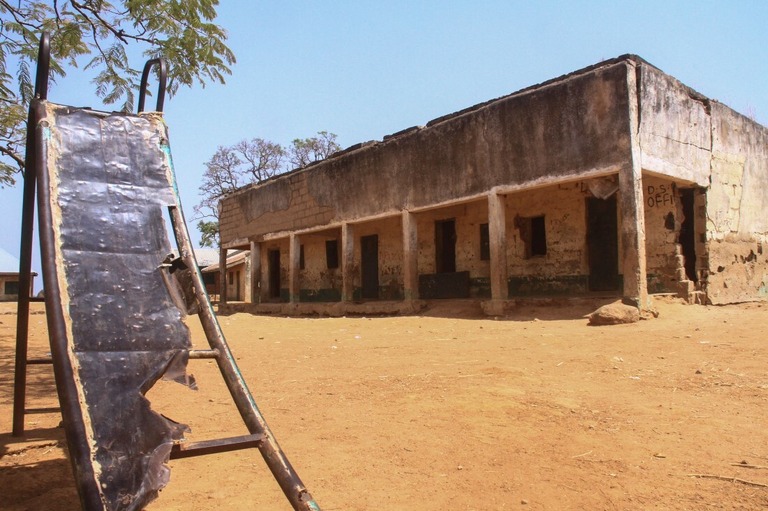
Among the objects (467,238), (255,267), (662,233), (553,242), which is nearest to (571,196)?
(553,242)

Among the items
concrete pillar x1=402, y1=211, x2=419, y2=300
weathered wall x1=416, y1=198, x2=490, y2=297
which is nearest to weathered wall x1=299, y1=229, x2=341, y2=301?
weathered wall x1=416, y1=198, x2=490, y2=297

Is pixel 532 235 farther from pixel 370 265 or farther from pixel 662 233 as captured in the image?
pixel 370 265

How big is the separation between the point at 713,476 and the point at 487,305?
7.64 m

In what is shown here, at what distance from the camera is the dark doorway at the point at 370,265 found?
15.3m

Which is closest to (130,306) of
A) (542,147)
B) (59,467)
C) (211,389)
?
(59,467)

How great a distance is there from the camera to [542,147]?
9.36 m

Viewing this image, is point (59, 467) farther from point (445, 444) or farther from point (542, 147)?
point (542, 147)

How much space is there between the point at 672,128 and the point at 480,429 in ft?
26.0

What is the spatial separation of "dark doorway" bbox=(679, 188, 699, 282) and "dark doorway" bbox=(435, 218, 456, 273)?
5022 mm

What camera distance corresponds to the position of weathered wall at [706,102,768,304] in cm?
990

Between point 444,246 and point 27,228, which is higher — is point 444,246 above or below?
above

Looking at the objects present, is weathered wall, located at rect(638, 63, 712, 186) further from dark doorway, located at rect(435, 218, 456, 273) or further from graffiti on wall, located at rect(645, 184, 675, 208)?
dark doorway, located at rect(435, 218, 456, 273)

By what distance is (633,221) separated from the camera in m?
8.08

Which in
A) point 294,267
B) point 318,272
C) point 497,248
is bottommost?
point 318,272
